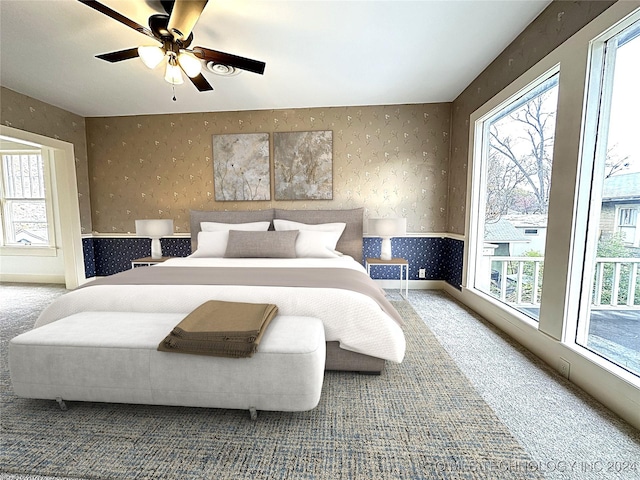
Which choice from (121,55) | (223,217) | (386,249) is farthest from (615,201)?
(223,217)

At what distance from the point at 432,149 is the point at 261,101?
2392 millimetres

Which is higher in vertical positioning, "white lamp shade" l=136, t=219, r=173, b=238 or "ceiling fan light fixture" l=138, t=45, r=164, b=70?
"ceiling fan light fixture" l=138, t=45, r=164, b=70

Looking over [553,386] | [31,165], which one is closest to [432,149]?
[553,386]

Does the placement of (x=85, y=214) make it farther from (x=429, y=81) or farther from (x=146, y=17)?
(x=429, y=81)

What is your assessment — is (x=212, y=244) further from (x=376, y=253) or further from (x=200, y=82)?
(x=376, y=253)

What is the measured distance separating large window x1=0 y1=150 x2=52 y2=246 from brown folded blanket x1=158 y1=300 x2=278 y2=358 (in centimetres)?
467

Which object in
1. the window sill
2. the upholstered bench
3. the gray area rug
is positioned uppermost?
the window sill

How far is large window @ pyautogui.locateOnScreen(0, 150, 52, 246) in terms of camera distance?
445 cm

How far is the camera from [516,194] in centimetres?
276

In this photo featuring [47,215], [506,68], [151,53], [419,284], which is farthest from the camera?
[47,215]

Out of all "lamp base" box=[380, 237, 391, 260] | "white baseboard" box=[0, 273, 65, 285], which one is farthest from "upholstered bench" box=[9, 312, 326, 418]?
"white baseboard" box=[0, 273, 65, 285]

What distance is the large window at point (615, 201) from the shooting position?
1.63 meters

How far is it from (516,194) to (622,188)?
3.57 ft

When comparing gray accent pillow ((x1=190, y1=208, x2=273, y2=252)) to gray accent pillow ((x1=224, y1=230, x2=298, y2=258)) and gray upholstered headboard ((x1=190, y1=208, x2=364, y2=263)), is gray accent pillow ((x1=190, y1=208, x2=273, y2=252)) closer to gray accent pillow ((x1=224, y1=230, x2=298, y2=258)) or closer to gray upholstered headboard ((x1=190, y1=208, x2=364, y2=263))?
gray upholstered headboard ((x1=190, y1=208, x2=364, y2=263))
